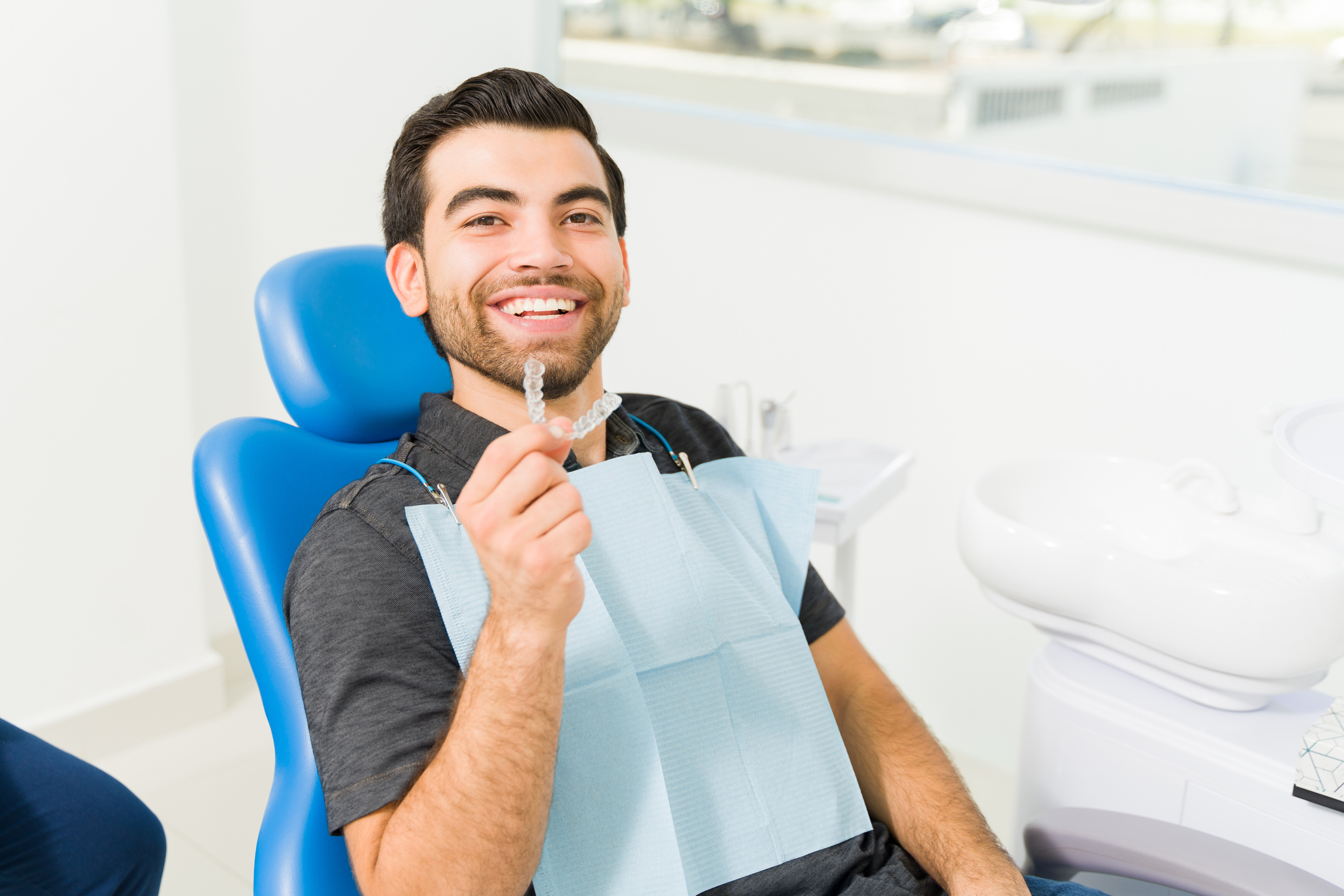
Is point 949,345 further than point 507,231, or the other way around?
point 949,345

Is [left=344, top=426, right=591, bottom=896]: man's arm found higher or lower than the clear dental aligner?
lower

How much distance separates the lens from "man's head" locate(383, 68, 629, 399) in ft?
3.94

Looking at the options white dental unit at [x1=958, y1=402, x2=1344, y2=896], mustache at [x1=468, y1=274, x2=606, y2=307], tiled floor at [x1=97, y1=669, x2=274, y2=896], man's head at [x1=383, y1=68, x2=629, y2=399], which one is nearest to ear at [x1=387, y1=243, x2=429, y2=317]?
man's head at [x1=383, y1=68, x2=629, y2=399]

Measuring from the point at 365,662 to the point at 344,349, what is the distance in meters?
0.48

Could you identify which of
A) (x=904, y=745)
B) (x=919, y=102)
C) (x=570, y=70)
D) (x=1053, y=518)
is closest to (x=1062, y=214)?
(x=919, y=102)

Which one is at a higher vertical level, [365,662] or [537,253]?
[537,253]

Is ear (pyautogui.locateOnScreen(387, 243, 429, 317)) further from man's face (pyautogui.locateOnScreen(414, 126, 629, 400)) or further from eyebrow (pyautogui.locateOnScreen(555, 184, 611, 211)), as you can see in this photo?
eyebrow (pyautogui.locateOnScreen(555, 184, 611, 211))

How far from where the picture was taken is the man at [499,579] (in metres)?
0.90

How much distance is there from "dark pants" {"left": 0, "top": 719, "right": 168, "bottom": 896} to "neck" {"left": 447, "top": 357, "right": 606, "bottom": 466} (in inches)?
23.3

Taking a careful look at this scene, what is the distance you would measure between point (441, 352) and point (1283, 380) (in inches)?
51.0

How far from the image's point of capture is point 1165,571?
4.27 ft

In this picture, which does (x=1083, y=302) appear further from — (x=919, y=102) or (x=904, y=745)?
(x=904, y=745)

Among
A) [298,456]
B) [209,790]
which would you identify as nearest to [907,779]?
[298,456]

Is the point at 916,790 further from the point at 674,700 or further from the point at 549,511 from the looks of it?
the point at 549,511
